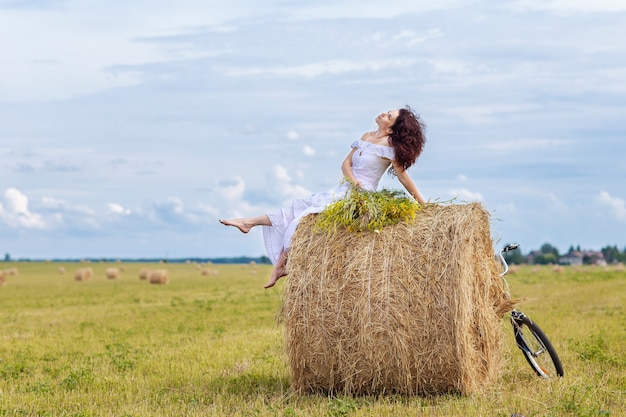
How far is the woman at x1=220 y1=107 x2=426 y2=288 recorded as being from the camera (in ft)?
35.1

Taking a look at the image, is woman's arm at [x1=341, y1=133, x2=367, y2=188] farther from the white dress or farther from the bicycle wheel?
the bicycle wheel

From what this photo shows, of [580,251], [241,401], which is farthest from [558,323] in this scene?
[580,251]

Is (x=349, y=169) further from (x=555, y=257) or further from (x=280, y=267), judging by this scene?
(x=555, y=257)

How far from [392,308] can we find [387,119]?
276 centimetres

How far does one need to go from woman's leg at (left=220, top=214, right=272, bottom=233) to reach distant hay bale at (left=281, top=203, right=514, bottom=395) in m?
0.76

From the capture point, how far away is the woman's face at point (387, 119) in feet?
35.8

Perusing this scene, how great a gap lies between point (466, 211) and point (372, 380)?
237 centimetres

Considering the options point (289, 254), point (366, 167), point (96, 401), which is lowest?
point (96, 401)

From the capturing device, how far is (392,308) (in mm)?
9516

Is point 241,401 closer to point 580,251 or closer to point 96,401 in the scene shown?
point 96,401

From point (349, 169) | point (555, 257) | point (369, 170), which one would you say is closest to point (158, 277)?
point (349, 169)

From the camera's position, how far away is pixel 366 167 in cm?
1084

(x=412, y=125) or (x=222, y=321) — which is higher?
(x=412, y=125)

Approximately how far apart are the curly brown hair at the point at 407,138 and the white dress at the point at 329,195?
0.44 feet
